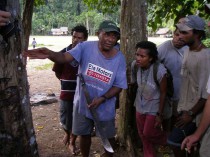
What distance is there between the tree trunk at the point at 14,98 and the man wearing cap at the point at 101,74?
3.44 ft

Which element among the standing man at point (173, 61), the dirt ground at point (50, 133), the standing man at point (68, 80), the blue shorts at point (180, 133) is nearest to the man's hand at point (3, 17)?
the blue shorts at point (180, 133)

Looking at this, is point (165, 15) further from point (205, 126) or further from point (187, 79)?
point (205, 126)

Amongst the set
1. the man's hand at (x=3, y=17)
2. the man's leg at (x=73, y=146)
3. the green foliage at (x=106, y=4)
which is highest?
the green foliage at (x=106, y=4)

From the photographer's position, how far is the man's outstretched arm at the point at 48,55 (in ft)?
8.30

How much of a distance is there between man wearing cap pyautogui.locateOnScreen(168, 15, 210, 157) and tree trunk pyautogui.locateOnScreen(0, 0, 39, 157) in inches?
65.8

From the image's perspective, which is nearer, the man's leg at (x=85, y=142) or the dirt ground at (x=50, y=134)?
the man's leg at (x=85, y=142)

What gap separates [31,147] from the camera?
2277 mm

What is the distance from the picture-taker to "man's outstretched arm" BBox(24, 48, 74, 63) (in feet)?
8.30

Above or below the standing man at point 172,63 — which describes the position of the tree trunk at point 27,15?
above

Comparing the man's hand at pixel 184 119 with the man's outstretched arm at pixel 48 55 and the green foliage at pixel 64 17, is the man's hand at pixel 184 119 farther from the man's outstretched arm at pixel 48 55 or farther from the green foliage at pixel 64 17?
the green foliage at pixel 64 17

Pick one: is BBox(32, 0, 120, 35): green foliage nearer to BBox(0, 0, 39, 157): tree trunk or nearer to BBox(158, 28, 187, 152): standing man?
BBox(158, 28, 187, 152): standing man

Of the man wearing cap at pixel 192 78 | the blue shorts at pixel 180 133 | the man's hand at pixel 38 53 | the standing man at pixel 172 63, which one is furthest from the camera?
the standing man at pixel 172 63

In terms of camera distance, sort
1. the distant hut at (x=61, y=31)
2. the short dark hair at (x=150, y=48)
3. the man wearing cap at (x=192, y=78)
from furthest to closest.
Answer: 1. the distant hut at (x=61, y=31)
2. the short dark hair at (x=150, y=48)
3. the man wearing cap at (x=192, y=78)

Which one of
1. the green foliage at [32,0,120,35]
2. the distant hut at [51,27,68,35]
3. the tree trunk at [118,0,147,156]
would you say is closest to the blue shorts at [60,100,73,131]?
the tree trunk at [118,0,147,156]
